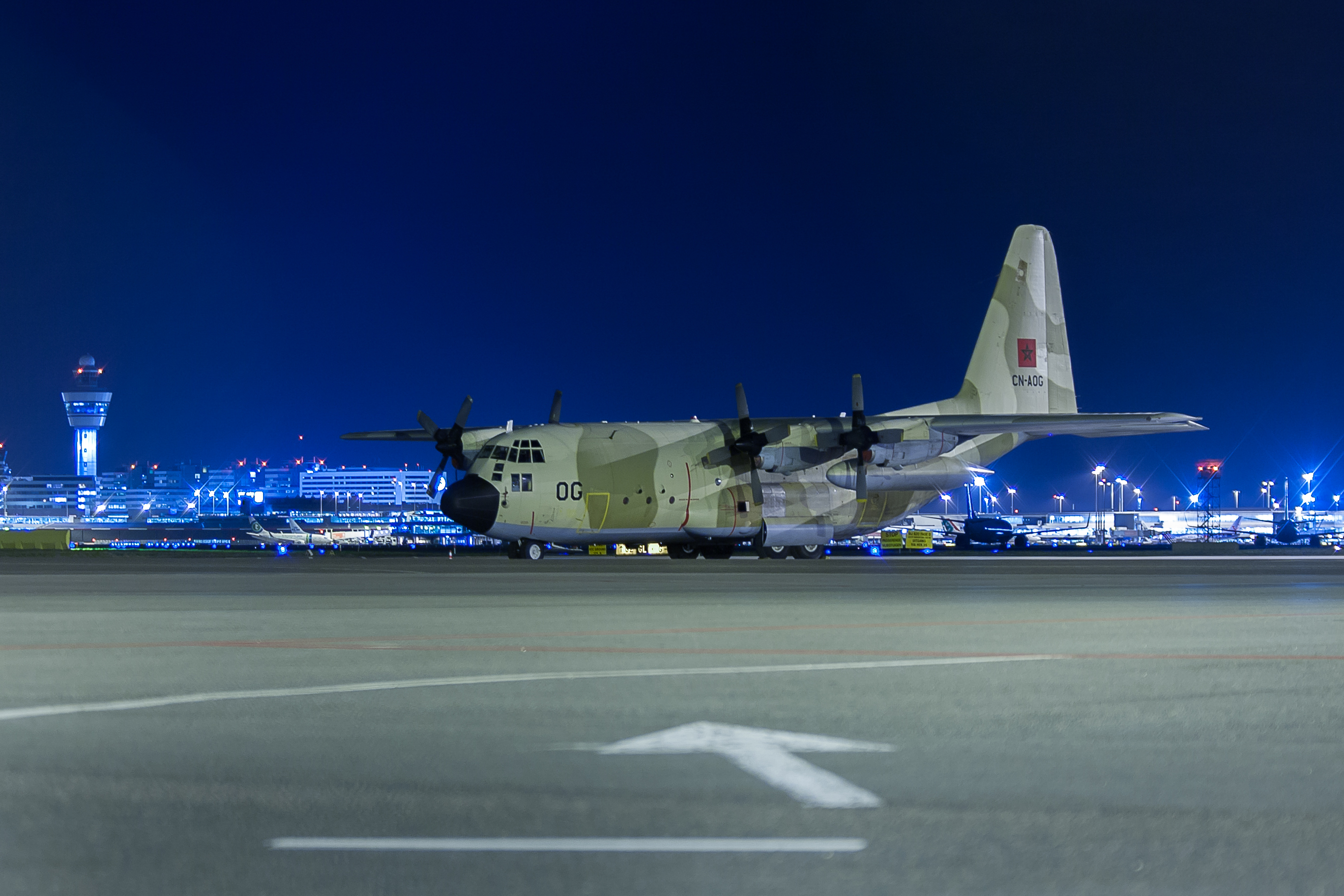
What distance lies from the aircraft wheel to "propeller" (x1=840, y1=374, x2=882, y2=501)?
21.7 feet

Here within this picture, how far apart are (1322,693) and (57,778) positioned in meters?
8.98

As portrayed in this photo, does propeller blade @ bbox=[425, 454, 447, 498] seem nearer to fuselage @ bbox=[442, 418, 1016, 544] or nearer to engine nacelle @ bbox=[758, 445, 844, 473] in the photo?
fuselage @ bbox=[442, 418, 1016, 544]

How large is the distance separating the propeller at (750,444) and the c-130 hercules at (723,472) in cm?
5

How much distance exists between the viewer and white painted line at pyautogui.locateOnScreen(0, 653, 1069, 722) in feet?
30.9

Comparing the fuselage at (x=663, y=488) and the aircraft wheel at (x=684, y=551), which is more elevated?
the fuselage at (x=663, y=488)

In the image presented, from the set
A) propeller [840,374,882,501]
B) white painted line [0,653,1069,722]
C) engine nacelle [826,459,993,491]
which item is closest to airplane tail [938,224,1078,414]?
engine nacelle [826,459,993,491]

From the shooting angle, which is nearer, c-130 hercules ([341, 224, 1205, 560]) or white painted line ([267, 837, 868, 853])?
white painted line ([267, 837, 868, 853])

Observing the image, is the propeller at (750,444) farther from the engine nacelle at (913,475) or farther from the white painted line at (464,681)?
the white painted line at (464,681)

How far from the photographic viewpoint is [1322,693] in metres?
10.3

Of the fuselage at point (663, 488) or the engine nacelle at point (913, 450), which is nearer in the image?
the fuselage at point (663, 488)

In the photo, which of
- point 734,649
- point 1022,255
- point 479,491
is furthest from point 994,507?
point 734,649

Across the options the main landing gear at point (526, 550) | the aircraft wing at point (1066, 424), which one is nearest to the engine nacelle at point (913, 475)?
the aircraft wing at point (1066, 424)

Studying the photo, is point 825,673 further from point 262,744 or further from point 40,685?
point 40,685

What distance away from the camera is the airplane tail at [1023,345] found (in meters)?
50.9
